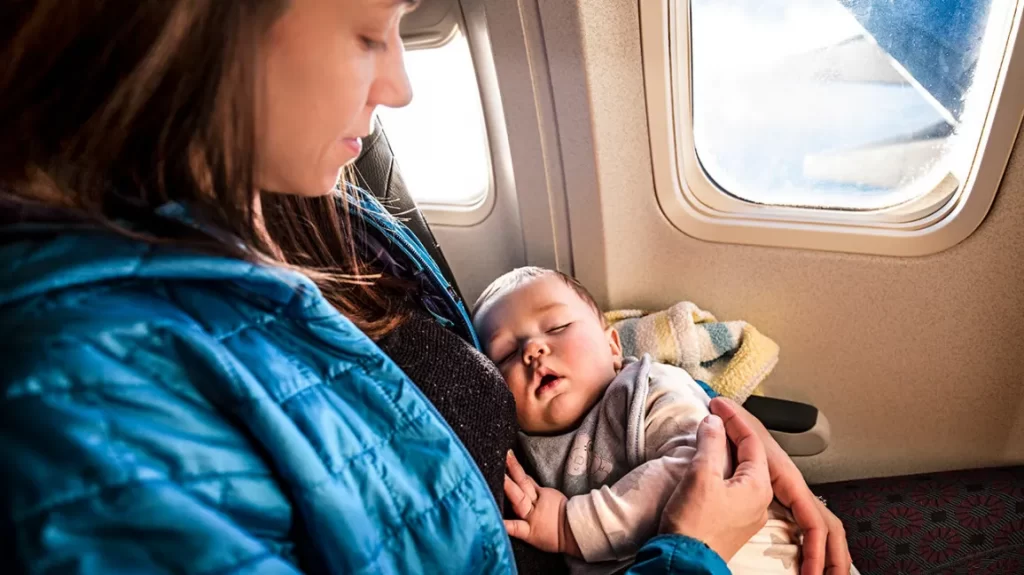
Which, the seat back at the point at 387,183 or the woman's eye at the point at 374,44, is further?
the seat back at the point at 387,183

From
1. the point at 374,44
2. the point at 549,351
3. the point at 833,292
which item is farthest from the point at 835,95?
the point at 374,44

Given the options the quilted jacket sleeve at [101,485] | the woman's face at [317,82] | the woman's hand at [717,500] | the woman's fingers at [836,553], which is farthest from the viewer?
the woman's fingers at [836,553]

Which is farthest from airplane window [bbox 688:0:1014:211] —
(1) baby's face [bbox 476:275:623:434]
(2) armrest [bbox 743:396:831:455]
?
(1) baby's face [bbox 476:275:623:434]

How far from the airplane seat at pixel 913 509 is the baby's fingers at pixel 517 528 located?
0.61m

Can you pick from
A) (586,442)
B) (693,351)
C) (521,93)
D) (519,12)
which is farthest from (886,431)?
(519,12)

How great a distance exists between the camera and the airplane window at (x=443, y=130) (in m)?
2.12

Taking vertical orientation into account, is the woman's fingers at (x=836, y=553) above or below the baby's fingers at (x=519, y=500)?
below

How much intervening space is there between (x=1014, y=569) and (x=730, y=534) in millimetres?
802

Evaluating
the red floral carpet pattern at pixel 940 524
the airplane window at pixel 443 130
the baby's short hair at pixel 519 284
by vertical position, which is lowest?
the red floral carpet pattern at pixel 940 524

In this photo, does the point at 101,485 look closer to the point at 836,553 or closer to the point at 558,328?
the point at 558,328

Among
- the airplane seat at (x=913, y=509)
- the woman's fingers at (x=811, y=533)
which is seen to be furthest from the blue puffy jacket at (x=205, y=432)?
the airplane seat at (x=913, y=509)

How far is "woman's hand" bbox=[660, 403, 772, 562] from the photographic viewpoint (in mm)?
1078

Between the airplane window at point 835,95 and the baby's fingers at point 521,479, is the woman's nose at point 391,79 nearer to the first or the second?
the baby's fingers at point 521,479

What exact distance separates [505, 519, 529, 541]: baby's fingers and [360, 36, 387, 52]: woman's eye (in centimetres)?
78
